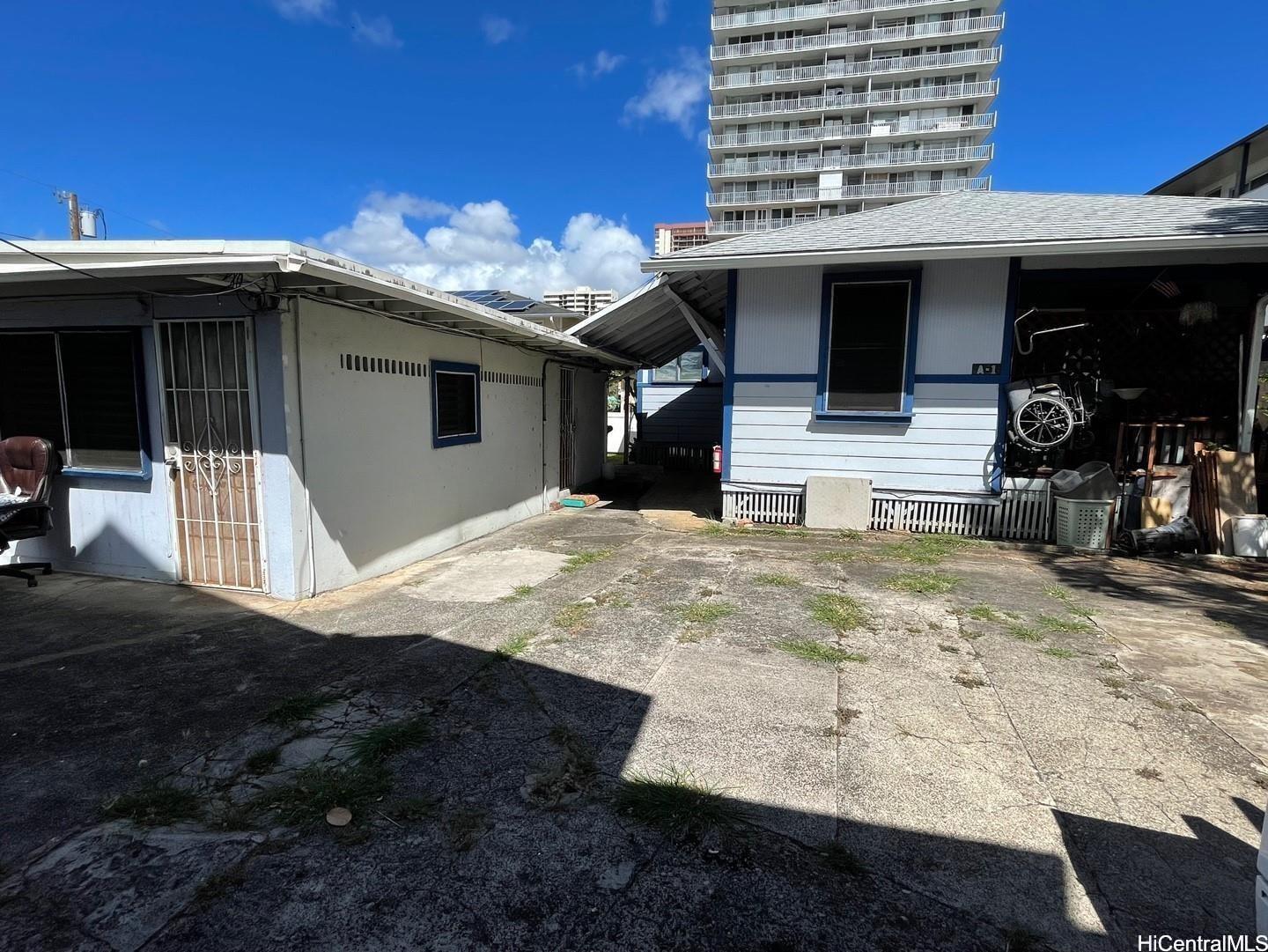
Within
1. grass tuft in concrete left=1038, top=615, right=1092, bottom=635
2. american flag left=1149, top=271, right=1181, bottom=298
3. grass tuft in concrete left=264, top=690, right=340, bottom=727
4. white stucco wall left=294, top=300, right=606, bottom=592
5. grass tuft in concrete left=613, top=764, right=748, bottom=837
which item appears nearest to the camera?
grass tuft in concrete left=613, top=764, right=748, bottom=837

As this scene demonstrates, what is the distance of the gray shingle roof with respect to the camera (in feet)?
21.4

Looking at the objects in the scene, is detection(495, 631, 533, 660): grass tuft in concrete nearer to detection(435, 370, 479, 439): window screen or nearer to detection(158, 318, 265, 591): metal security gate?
detection(158, 318, 265, 591): metal security gate

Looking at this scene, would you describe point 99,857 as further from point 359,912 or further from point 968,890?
point 968,890

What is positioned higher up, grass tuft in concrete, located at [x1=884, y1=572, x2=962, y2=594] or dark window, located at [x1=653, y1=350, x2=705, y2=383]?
dark window, located at [x1=653, y1=350, x2=705, y2=383]

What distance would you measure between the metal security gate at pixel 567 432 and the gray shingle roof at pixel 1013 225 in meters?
3.72

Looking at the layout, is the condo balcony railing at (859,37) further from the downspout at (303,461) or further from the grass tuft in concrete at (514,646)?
the grass tuft in concrete at (514,646)

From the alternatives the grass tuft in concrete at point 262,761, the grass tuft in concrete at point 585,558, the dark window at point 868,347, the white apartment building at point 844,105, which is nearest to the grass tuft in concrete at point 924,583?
the dark window at point 868,347

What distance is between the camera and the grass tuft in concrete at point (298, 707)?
2.93 metres

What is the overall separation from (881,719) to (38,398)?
7.17 meters

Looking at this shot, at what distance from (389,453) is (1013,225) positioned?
7.66 m

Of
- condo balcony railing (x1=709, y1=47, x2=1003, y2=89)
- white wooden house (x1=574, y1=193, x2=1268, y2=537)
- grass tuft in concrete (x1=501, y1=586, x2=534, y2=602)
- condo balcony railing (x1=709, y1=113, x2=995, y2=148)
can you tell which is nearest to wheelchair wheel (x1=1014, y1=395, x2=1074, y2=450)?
white wooden house (x1=574, y1=193, x2=1268, y2=537)

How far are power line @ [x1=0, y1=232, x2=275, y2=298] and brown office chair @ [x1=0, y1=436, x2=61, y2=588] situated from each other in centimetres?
157

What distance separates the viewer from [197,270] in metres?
3.86

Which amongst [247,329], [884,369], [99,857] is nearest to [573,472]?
[884,369]
